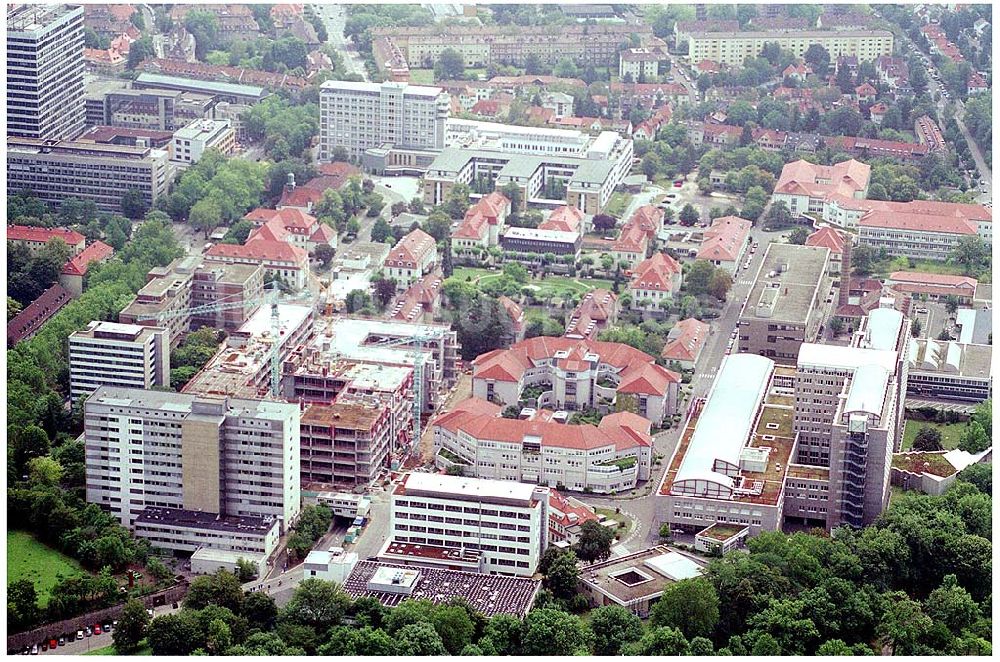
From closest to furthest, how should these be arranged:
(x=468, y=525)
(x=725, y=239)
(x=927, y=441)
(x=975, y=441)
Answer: (x=468, y=525), (x=975, y=441), (x=927, y=441), (x=725, y=239)

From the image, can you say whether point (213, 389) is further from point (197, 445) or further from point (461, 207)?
point (461, 207)

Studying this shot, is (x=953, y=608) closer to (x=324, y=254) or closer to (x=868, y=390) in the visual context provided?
(x=868, y=390)

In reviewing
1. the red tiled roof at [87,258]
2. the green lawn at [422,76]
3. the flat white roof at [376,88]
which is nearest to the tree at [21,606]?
the red tiled roof at [87,258]

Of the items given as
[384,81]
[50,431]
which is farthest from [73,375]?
[384,81]

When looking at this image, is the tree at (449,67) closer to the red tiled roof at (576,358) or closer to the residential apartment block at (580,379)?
the red tiled roof at (576,358)

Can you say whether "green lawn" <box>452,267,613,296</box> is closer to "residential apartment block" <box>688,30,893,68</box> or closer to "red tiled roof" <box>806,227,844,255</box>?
"red tiled roof" <box>806,227,844,255</box>

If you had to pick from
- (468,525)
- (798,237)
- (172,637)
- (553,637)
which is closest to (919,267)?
(798,237)
